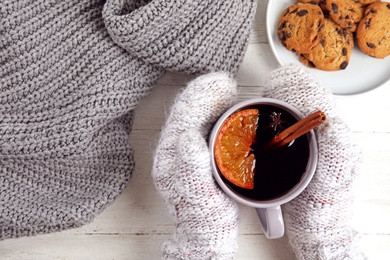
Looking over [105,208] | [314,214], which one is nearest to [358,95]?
[314,214]

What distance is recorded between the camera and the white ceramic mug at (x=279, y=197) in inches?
25.0

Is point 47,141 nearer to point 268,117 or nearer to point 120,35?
point 120,35

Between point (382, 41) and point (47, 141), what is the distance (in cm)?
49

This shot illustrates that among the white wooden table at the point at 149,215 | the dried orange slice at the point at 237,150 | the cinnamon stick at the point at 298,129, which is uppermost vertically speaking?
the cinnamon stick at the point at 298,129

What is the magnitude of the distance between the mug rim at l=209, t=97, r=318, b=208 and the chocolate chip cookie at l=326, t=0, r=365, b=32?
0.54 feet

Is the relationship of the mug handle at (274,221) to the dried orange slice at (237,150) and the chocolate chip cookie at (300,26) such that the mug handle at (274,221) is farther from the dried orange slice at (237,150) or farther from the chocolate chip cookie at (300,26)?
the chocolate chip cookie at (300,26)

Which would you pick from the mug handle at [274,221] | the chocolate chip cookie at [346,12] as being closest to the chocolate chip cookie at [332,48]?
the chocolate chip cookie at [346,12]

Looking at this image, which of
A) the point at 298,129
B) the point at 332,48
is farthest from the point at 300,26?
the point at 298,129

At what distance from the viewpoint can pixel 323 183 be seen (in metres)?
0.66

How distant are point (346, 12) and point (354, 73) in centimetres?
10

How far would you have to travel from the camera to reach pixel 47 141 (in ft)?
2.33

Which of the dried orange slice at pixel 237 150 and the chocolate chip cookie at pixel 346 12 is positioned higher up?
the chocolate chip cookie at pixel 346 12

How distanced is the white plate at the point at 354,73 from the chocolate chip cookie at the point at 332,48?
2 centimetres

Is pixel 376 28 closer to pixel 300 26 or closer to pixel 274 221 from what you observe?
pixel 300 26
